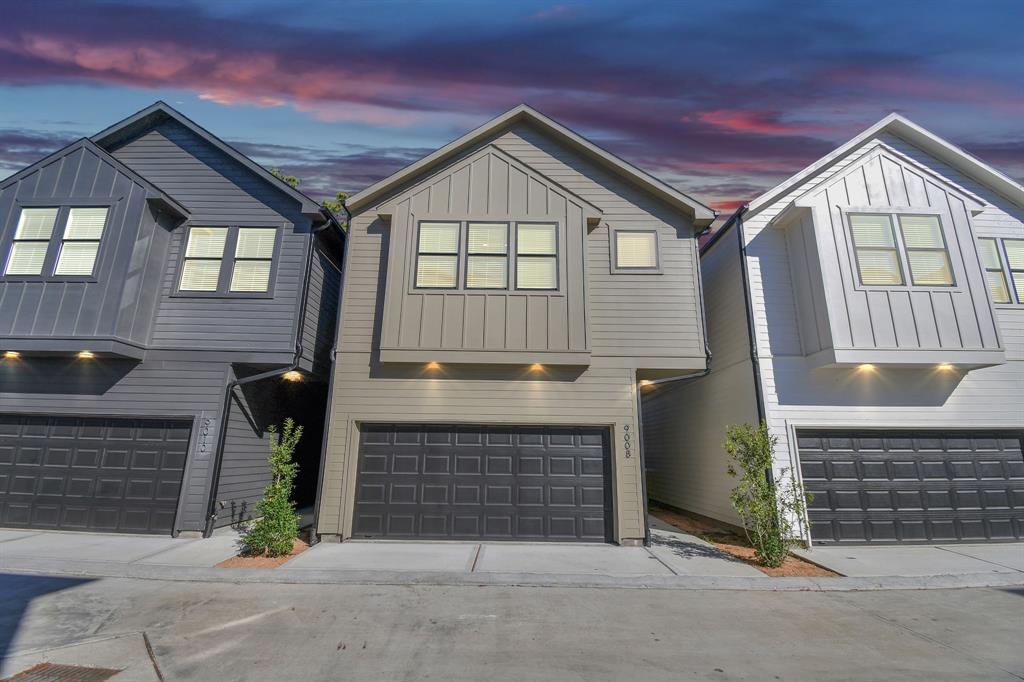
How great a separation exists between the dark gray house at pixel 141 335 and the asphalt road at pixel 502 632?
295 cm

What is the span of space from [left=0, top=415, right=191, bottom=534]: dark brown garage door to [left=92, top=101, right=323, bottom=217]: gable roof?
5557 millimetres

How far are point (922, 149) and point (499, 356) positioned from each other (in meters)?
12.0

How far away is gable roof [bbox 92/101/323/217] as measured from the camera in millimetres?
9578

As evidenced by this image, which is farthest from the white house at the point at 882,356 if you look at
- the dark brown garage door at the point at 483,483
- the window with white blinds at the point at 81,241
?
the window with white blinds at the point at 81,241

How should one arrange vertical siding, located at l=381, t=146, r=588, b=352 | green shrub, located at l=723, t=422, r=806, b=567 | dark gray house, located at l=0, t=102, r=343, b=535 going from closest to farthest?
Answer: 1. green shrub, located at l=723, t=422, r=806, b=567
2. dark gray house, located at l=0, t=102, r=343, b=535
3. vertical siding, located at l=381, t=146, r=588, b=352

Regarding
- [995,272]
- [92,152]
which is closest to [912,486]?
[995,272]

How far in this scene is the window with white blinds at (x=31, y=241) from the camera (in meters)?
8.84

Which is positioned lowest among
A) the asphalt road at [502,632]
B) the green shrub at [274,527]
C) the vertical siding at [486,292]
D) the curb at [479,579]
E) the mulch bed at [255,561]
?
the asphalt road at [502,632]

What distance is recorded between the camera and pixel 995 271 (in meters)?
9.86

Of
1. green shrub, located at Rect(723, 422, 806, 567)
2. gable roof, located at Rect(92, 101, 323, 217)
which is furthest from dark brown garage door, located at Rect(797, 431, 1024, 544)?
gable roof, located at Rect(92, 101, 323, 217)

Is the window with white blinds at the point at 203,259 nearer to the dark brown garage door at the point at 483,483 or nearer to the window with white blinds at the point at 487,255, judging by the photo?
the dark brown garage door at the point at 483,483

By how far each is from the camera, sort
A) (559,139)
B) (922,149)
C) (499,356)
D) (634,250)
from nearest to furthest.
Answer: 1. (499,356)
2. (634,250)
3. (559,139)
4. (922,149)

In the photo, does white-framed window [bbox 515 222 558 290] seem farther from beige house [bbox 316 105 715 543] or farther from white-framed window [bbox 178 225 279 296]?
white-framed window [bbox 178 225 279 296]

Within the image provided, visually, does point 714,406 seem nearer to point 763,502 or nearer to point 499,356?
point 763,502
